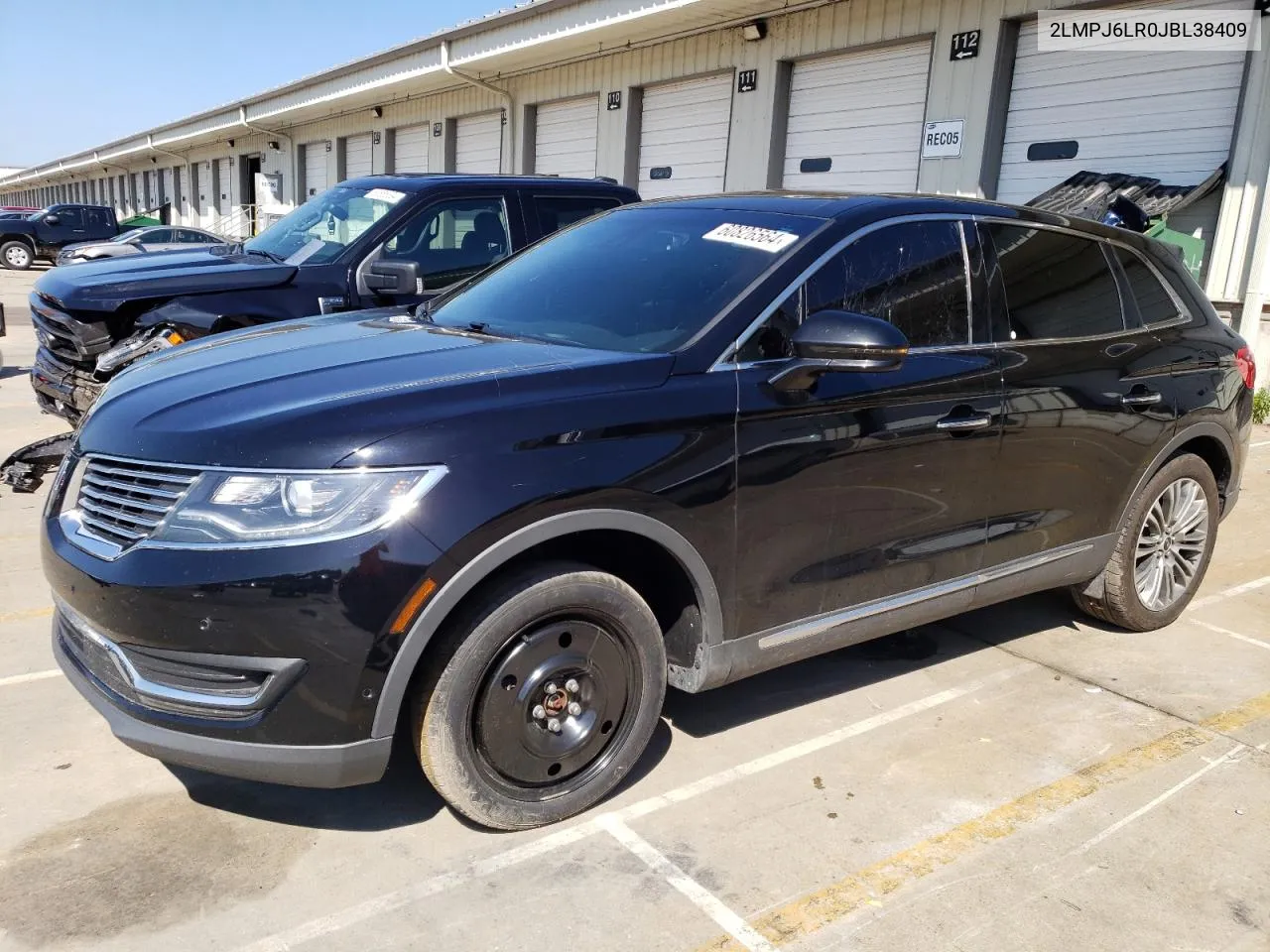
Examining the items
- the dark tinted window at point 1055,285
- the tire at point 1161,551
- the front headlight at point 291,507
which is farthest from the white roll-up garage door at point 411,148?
the front headlight at point 291,507

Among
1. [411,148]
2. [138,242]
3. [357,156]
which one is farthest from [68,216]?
[411,148]

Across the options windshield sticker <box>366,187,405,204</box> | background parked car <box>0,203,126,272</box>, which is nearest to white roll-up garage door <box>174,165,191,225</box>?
background parked car <box>0,203,126,272</box>

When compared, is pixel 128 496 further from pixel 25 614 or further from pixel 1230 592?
pixel 1230 592

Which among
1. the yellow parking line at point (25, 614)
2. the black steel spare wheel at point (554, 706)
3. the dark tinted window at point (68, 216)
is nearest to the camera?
the black steel spare wheel at point (554, 706)

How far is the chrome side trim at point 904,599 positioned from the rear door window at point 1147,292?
41.8 inches

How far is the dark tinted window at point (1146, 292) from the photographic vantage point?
446 centimetres

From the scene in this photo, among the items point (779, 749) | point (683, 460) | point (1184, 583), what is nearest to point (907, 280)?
point (683, 460)

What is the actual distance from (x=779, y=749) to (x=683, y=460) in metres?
1.23

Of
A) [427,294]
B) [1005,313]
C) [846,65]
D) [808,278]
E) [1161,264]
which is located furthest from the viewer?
[846,65]

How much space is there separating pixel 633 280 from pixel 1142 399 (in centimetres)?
224

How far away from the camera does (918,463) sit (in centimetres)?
348

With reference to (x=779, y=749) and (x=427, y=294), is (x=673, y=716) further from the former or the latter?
(x=427, y=294)

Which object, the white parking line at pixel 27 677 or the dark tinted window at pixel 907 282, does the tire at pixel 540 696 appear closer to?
the dark tinted window at pixel 907 282

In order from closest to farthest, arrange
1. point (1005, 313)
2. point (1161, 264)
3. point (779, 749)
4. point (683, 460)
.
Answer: point (683, 460) < point (779, 749) < point (1005, 313) < point (1161, 264)
